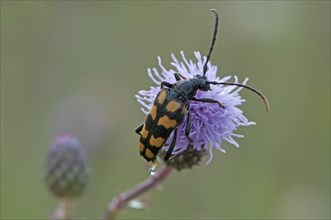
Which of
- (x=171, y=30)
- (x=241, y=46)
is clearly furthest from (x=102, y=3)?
(x=241, y=46)

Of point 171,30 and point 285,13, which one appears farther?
point 171,30

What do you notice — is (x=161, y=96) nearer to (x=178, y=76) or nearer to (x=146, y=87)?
(x=178, y=76)

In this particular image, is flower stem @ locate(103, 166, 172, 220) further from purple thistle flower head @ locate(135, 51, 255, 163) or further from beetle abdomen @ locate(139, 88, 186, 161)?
beetle abdomen @ locate(139, 88, 186, 161)

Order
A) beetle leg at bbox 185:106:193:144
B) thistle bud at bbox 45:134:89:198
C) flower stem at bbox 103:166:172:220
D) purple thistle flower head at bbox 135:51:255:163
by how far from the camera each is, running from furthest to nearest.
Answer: thistle bud at bbox 45:134:89:198, flower stem at bbox 103:166:172:220, purple thistle flower head at bbox 135:51:255:163, beetle leg at bbox 185:106:193:144

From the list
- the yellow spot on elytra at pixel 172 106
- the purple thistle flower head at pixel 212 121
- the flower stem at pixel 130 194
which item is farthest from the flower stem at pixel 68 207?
the yellow spot on elytra at pixel 172 106

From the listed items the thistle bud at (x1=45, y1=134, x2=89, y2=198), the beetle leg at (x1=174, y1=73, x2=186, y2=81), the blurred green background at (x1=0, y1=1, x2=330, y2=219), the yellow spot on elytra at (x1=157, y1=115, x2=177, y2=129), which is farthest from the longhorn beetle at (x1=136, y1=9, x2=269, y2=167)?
the blurred green background at (x1=0, y1=1, x2=330, y2=219)

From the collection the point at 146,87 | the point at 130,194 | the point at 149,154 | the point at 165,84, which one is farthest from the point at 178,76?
the point at 146,87

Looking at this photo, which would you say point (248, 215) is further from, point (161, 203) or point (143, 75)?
point (143, 75)
